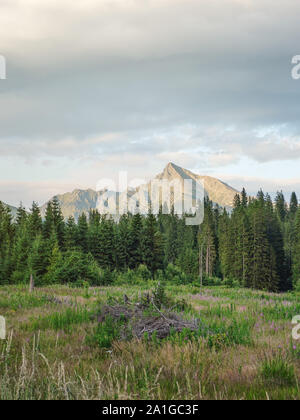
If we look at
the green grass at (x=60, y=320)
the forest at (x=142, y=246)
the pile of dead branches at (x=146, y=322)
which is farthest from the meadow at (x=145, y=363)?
the forest at (x=142, y=246)

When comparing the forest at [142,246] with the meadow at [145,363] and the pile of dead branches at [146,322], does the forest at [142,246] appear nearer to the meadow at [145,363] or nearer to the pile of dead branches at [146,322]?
the pile of dead branches at [146,322]

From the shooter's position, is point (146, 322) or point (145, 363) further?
point (146, 322)

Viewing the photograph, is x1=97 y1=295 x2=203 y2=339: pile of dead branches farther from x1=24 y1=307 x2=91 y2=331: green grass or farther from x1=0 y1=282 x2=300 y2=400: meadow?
x1=24 y1=307 x2=91 y2=331: green grass

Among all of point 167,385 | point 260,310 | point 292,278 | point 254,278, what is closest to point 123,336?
point 167,385

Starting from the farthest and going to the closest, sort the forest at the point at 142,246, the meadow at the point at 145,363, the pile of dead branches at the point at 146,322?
1. the forest at the point at 142,246
2. the pile of dead branches at the point at 146,322
3. the meadow at the point at 145,363

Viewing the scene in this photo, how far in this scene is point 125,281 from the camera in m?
28.0

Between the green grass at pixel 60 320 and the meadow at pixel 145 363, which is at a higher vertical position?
the meadow at pixel 145 363

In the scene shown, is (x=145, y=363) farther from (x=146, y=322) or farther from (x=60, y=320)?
(x=60, y=320)

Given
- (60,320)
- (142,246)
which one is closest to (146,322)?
(60,320)

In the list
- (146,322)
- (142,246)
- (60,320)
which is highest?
(146,322)

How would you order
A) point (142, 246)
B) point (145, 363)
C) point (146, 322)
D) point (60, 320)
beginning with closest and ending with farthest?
point (145, 363) → point (146, 322) → point (60, 320) → point (142, 246)

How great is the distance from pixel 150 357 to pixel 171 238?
320 feet
